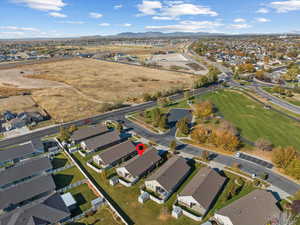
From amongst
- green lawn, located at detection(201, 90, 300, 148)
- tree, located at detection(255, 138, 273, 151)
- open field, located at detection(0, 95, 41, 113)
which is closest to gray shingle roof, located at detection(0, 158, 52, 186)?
open field, located at detection(0, 95, 41, 113)

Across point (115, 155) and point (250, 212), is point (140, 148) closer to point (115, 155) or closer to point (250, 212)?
point (115, 155)

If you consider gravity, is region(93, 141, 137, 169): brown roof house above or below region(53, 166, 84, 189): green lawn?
above

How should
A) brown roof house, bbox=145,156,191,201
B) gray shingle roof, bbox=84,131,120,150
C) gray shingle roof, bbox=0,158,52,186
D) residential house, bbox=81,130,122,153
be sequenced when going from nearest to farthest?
brown roof house, bbox=145,156,191,201
gray shingle roof, bbox=0,158,52,186
residential house, bbox=81,130,122,153
gray shingle roof, bbox=84,131,120,150

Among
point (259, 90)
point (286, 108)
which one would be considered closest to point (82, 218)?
point (286, 108)

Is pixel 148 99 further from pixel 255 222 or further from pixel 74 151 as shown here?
pixel 255 222

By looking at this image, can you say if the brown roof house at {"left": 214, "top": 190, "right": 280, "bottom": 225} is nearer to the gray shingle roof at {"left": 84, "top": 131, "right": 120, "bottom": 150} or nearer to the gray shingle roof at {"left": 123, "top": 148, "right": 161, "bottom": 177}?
the gray shingle roof at {"left": 123, "top": 148, "right": 161, "bottom": 177}

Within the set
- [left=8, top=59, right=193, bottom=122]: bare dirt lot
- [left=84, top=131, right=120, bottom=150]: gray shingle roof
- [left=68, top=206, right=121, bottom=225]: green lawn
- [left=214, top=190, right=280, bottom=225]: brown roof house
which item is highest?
[left=8, top=59, right=193, bottom=122]: bare dirt lot
